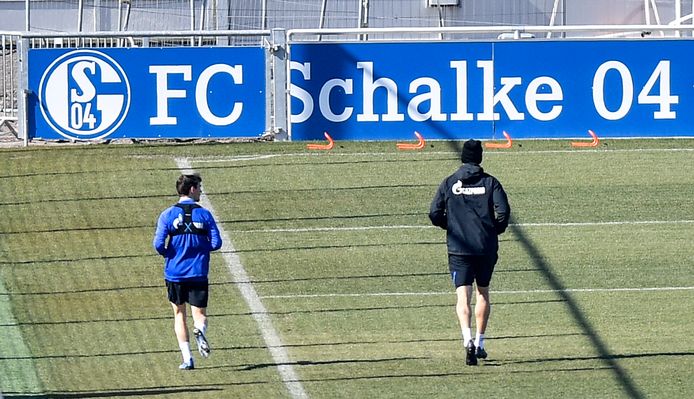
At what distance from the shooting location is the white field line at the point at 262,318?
978 centimetres

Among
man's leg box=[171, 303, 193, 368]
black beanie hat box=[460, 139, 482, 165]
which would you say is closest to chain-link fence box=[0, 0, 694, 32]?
black beanie hat box=[460, 139, 482, 165]

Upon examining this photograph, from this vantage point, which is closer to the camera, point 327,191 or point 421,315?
point 421,315

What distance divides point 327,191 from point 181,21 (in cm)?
1128

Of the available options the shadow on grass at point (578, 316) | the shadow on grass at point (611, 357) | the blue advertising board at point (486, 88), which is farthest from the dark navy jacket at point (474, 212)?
the blue advertising board at point (486, 88)

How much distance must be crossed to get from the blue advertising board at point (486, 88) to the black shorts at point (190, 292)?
29.7ft

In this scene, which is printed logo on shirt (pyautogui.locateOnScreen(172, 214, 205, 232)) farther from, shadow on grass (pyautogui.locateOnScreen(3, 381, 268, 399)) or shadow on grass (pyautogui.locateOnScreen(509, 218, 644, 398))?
shadow on grass (pyautogui.locateOnScreen(509, 218, 644, 398))

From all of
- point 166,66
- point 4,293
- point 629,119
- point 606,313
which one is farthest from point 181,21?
point 606,313

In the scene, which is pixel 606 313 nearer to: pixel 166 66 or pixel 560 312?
pixel 560 312

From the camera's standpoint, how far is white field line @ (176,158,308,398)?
32.1 ft

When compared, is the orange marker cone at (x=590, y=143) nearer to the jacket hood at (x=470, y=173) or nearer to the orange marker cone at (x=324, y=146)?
the orange marker cone at (x=324, y=146)

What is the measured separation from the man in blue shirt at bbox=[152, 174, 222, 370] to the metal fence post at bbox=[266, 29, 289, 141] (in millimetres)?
8856

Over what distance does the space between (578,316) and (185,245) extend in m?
3.59

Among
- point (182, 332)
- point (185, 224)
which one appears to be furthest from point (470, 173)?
point (182, 332)

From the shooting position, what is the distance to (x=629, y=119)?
19062mm
